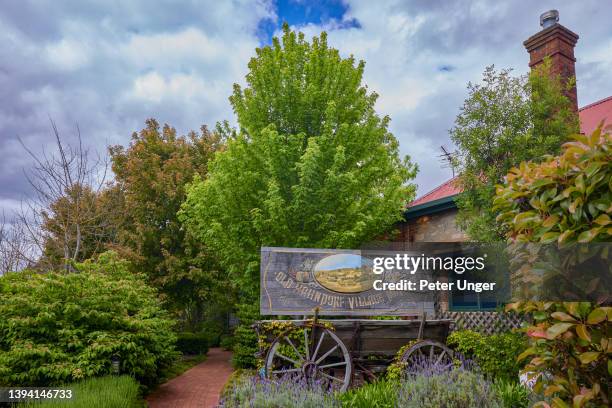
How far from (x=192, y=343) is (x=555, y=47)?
14.1 meters

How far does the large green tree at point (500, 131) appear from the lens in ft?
31.2

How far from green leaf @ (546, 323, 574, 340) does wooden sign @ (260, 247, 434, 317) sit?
6125 millimetres

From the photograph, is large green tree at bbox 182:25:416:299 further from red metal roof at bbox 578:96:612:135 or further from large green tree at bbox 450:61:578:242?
red metal roof at bbox 578:96:612:135

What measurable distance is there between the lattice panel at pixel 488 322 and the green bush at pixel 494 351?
1649 mm

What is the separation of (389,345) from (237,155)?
589 cm

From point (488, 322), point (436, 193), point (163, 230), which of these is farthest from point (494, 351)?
point (163, 230)

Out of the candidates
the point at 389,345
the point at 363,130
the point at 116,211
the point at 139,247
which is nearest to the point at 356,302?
the point at 389,345

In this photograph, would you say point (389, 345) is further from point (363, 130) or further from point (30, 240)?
point (30, 240)

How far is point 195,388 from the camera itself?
35.8 ft

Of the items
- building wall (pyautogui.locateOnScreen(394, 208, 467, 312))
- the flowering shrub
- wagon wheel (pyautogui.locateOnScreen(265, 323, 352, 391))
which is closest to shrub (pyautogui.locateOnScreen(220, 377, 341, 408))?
the flowering shrub

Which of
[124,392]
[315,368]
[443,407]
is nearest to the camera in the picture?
[443,407]

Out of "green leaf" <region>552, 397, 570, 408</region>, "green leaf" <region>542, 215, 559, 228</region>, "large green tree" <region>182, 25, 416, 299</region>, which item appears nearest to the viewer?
"green leaf" <region>552, 397, 570, 408</region>

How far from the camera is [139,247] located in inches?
634

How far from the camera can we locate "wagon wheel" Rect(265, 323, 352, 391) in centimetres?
770
